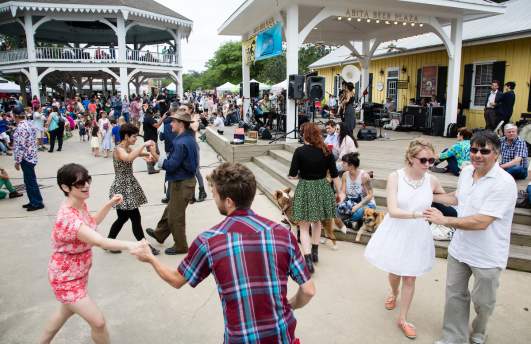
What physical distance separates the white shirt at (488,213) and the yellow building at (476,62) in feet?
33.6

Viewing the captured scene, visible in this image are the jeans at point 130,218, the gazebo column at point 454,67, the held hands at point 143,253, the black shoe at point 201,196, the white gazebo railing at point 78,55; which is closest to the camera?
the held hands at point 143,253

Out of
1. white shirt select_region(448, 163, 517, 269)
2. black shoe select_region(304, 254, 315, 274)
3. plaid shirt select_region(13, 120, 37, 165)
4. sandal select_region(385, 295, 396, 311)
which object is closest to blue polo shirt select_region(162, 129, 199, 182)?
black shoe select_region(304, 254, 315, 274)

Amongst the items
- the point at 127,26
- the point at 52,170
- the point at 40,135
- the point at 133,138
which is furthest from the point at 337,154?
the point at 127,26

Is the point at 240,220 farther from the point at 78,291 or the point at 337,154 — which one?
the point at 337,154

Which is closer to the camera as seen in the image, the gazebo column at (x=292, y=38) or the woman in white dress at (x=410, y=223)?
the woman in white dress at (x=410, y=223)

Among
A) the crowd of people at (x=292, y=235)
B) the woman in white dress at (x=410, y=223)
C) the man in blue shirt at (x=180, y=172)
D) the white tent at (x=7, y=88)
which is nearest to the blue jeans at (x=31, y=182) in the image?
the crowd of people at (x=292, y=235)

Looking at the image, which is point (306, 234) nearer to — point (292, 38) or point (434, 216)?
point (434, 216)

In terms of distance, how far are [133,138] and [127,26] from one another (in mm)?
20500

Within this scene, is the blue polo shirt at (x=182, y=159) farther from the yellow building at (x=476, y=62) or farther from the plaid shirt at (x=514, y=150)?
the yellow building at (x=476, y=62)

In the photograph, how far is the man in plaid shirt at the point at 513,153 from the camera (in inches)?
237

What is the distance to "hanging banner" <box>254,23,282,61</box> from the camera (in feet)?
35.2

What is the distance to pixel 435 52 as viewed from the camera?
1484 centimetres

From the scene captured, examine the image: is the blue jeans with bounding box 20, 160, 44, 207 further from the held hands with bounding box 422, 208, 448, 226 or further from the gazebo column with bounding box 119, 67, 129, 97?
the gazebo column with bounding box 119, 67, 129, 97

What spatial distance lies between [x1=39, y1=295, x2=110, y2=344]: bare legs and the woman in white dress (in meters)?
2.18
